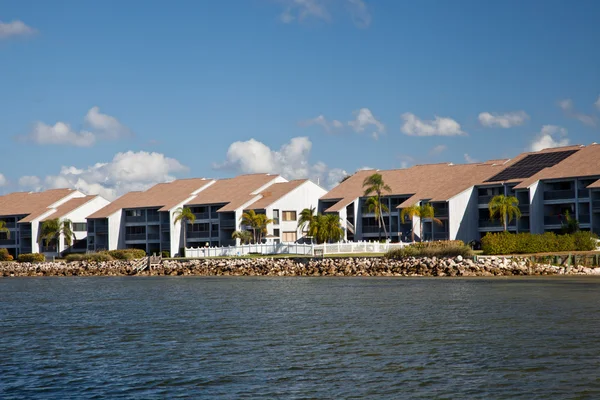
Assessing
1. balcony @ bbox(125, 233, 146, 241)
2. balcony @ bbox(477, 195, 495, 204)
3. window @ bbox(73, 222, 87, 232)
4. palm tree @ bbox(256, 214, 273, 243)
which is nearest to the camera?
balcony @ bbox(477, 195, 495, 204)

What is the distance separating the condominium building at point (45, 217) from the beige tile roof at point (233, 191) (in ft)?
58.3

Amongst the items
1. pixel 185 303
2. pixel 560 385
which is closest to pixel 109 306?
pixel 185 303

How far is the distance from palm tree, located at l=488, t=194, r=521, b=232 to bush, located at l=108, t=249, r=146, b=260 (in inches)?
1528

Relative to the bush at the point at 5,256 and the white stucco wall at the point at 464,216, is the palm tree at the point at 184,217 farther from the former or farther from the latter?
the white stucco wall at the point at 464,216

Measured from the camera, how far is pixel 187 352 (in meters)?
22.6

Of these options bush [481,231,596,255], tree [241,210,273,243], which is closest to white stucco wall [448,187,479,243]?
bush [481,231,596,255]

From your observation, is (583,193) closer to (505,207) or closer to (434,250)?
(505,207)

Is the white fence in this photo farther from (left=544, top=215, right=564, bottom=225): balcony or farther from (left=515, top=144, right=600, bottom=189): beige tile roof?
(left=515, top=144, right=600, bottom=189): beige tile roof

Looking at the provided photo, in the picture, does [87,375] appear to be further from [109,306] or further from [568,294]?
[568,294]

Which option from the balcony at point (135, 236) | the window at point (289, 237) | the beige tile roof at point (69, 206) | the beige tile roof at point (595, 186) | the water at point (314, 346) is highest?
the beige tile roof at point (69, 206)

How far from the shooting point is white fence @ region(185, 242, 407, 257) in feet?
234

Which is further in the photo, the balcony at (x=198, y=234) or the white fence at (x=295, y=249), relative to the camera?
the balcony at (x=198, y=234)

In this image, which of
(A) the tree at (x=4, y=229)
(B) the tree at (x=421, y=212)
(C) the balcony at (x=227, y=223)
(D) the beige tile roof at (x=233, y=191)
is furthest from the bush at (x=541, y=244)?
(A) the tree at (x=4, y=229)

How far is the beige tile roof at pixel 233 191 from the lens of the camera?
91.4 m
